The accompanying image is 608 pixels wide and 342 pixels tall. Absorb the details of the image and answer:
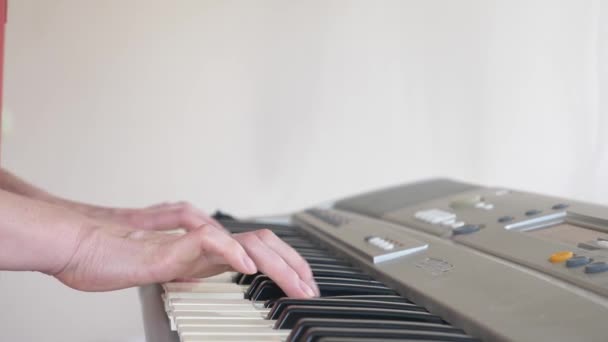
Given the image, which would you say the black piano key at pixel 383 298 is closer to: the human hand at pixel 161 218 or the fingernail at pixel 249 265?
the fingernail at pixel 249 265

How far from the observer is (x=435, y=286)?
76cm

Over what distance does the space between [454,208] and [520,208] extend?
0.53 feet

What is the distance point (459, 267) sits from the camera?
817mm

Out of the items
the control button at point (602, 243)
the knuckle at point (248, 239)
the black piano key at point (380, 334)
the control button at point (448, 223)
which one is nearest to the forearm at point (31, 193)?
the knuckle at point (248, 239)

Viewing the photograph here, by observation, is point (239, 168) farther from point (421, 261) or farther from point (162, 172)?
point (421, 261)

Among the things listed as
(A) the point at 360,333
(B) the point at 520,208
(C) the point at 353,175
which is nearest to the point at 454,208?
(B) the point at 520,208

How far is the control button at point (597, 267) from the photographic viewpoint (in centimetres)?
70

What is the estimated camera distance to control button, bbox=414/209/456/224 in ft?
3.59

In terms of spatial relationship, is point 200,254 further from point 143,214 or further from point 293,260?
point 143,214

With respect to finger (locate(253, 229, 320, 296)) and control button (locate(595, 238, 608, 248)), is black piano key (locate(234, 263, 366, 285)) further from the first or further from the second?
control button (locate(595, 238, 608, 248))

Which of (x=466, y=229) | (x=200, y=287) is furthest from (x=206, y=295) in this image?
(x=466, y=229)

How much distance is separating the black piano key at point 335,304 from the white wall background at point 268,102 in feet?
3.23

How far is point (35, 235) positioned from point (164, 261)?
14 centimetres

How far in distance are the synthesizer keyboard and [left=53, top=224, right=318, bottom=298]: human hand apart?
37 mm
